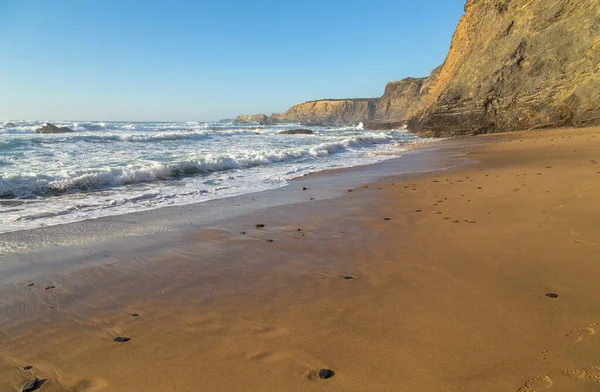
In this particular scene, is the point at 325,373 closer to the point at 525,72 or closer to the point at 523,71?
the point at 525,72

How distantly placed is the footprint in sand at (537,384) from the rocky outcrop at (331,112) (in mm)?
103302

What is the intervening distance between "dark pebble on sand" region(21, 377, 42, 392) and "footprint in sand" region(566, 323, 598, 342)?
2784 mm

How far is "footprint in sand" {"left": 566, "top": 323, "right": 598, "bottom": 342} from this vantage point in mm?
1988

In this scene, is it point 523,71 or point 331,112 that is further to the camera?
point 331,112

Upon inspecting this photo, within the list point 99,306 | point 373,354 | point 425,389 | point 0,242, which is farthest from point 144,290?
point 0,242

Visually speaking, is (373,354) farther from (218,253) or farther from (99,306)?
(218,253)

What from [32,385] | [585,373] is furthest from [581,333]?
[32,385]

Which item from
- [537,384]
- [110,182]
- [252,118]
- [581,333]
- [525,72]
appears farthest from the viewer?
[252,118]

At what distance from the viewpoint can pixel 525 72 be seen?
22172mm

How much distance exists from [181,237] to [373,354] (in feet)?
10.4

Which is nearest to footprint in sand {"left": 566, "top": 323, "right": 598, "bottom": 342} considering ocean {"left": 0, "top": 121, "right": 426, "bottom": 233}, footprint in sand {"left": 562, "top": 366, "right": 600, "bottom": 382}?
footprint in sand {"left": 562, "top": 366, "right": 600, "bottom": 382}

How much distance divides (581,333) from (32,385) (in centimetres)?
290

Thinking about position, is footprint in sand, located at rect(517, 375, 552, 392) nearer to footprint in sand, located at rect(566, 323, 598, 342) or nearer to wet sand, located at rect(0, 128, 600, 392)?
wet sand, located at rect(0, 128, 600, 392)

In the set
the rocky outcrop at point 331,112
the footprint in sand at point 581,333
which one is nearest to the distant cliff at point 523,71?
the footprint in sand at point 581,333
